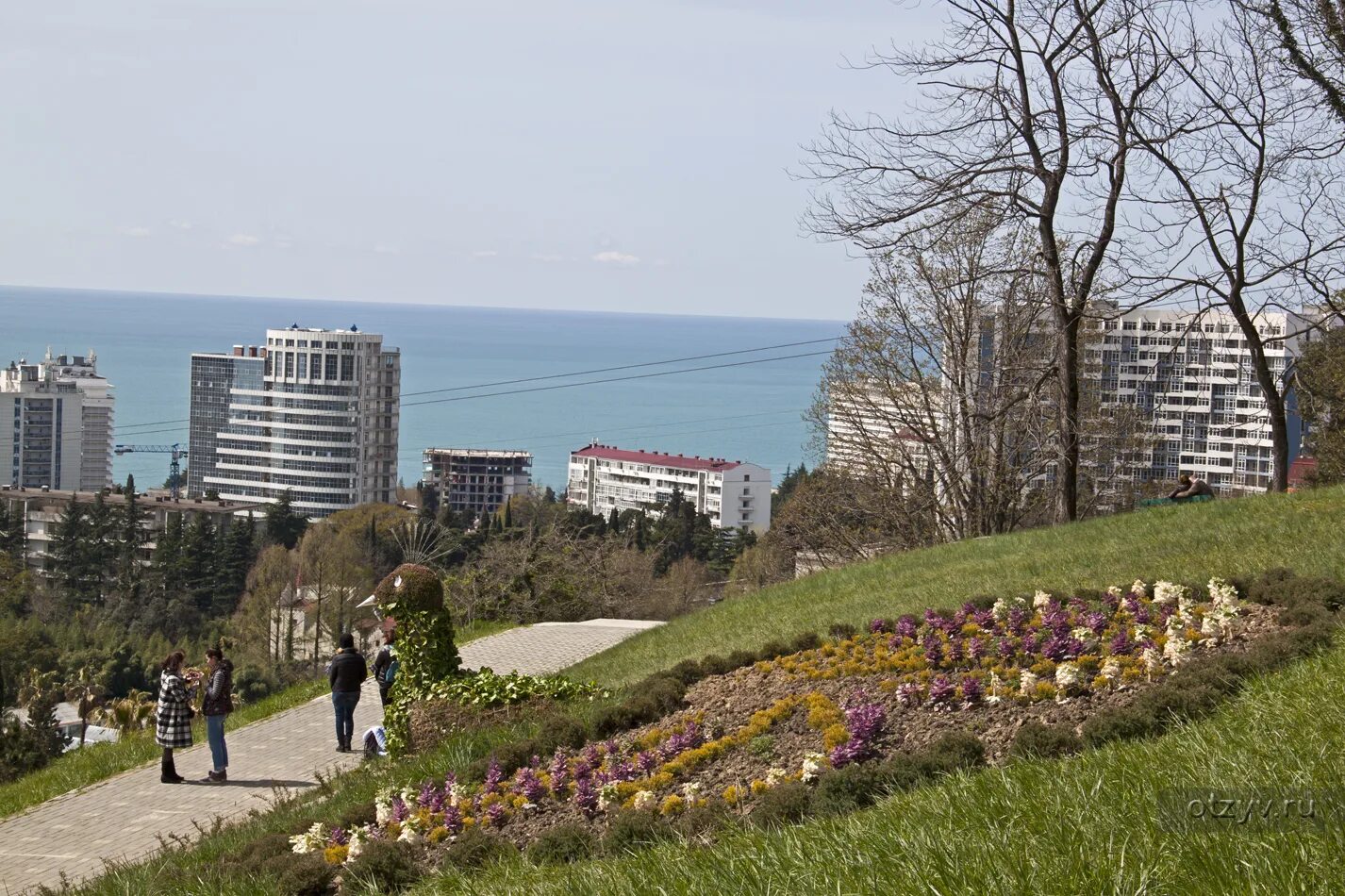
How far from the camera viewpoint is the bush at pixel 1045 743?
597cm

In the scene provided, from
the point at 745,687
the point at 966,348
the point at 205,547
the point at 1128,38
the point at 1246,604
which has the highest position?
the point at 1128,38

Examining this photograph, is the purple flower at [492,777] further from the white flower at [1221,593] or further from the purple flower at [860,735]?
the white flower at [1221,593]

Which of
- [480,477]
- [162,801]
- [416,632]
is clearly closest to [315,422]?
[480,477]

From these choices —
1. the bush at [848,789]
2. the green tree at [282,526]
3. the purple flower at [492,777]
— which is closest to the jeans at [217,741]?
the purple flower at [492,777]

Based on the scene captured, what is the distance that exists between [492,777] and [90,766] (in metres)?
7.45

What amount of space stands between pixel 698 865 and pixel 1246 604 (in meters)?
5.50

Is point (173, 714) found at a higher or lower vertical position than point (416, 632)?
lower

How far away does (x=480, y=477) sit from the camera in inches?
4523

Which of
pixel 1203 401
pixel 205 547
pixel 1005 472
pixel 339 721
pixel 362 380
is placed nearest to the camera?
pixel 339 721

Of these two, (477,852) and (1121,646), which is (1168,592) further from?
(477,852)

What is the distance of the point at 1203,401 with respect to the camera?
38250mm

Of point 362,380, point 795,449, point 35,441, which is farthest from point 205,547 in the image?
point 795,449

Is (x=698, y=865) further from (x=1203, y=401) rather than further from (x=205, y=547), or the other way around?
(x=205, y=547)

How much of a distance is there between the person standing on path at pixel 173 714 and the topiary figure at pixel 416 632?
7.64 feet
